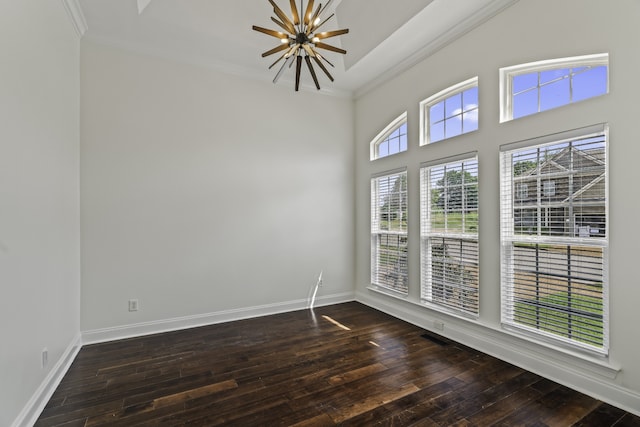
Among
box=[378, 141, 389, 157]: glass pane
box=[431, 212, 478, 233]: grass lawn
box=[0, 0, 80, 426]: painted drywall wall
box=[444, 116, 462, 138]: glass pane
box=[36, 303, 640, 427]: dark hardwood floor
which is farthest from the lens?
box=[378, 141, 389, 157]: glass pane

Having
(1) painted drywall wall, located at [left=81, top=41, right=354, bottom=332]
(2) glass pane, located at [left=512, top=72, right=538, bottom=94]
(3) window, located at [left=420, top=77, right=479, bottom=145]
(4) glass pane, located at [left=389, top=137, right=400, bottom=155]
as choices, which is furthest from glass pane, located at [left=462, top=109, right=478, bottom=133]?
(1) painted drywall wall, located at [left=81, top=41, right=354, bottom=332]

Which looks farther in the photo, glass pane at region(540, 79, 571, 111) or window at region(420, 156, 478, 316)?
window at region(420, 156, 478, 316)

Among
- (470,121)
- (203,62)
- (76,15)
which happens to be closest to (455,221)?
(470,121)

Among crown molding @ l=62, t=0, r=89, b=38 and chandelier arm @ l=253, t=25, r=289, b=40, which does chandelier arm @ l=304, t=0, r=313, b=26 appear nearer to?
chandelier arm @ l=253, t=25, r=289, b=40

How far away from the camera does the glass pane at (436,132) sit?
382cm

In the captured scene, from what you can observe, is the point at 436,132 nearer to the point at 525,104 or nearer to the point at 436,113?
the point at 436,113

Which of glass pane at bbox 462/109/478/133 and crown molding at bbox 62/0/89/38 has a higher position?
crown molding at bbox 62/0/89/38

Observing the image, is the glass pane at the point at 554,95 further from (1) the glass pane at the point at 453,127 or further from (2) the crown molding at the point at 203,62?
(2) the crown molding at the point at 203,62

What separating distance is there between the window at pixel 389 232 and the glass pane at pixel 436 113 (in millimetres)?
767

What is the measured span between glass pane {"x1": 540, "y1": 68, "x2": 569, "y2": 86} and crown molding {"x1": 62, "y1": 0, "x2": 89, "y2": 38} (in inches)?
175

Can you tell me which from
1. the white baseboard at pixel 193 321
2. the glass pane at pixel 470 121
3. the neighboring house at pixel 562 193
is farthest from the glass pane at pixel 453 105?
the white baseboard at pixel 193 321

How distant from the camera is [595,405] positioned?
2271 mm

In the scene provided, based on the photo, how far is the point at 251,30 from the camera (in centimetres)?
368

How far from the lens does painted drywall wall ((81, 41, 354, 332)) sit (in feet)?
11.5
